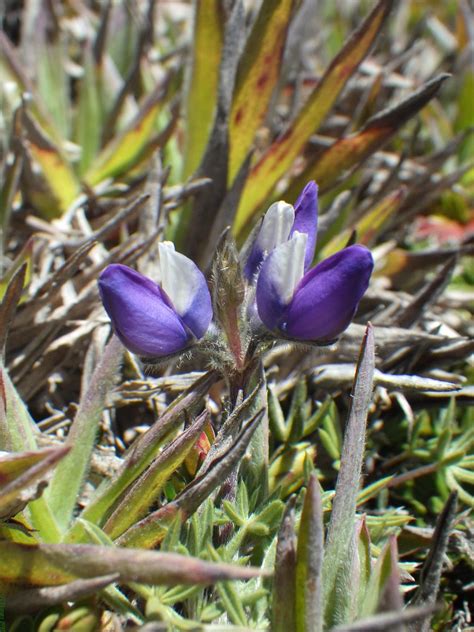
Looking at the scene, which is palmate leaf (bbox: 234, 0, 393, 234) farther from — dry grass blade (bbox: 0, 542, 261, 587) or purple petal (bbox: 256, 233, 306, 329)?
dry grass blade (bbox: 0, 542, 261, 587)

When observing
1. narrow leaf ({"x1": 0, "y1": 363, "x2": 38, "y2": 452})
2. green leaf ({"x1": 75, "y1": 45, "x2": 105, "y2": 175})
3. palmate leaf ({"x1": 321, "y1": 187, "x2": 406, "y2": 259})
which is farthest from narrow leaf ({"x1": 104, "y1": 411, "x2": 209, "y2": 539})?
green leaf ({"x1": 75, "y1": 45, "x2": 105, "y2": 175})

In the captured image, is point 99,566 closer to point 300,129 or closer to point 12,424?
point 12,424

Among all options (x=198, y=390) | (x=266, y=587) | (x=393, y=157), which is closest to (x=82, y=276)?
(x=198, y=390)

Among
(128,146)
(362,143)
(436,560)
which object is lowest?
(436,560)

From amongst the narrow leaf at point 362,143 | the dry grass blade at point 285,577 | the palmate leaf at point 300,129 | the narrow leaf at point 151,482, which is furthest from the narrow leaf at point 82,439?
the narrow leaf at point 362,143

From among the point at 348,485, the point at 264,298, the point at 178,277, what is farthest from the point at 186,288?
the point at 348,485
